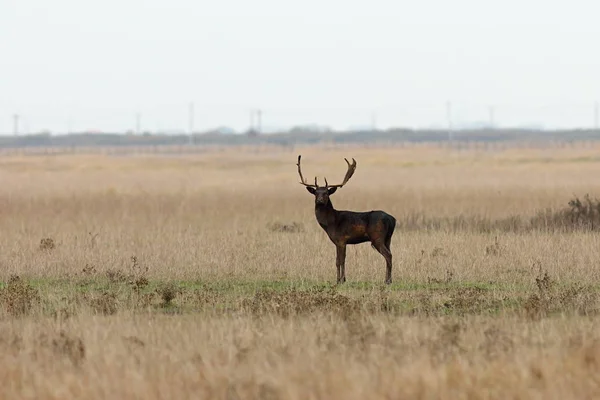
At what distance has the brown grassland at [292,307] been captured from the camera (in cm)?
976

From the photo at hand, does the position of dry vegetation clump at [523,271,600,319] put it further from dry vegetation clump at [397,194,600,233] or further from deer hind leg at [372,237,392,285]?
dry vegetation clump at [397,194,600,233]

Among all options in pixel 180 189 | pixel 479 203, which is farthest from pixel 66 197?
pixel 479 203

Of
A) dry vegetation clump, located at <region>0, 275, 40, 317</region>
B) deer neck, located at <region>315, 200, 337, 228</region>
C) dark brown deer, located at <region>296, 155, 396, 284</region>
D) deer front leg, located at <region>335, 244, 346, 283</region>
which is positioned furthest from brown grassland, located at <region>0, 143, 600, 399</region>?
deer neck, located at <region>315, 200, 337, 228</region>

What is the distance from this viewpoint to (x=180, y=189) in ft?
151

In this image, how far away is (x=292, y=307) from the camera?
Answer: 14.3 metres

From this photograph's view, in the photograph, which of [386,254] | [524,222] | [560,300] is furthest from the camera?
[524,222]

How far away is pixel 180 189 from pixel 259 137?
475 ft

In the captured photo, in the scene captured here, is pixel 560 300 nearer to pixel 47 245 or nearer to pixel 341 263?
pixel 341 263

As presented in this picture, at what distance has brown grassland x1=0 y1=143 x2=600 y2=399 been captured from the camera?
9.76 meters

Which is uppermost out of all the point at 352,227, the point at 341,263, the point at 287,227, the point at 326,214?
the point at 326,214

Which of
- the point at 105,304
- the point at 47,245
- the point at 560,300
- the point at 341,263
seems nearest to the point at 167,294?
the point at 105,304

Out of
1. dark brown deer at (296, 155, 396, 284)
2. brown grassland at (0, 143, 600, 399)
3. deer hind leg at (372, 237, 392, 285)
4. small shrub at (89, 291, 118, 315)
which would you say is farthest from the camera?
dark brown deer at (296, 155, 396, 284)

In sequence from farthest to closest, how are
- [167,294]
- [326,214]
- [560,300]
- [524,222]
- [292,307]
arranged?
[524,222]
[326,214]
[167,294]
[560,300]
[292,307]

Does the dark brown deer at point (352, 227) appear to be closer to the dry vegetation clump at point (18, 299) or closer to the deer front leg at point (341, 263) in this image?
the deer front leg at point (341, 263)
